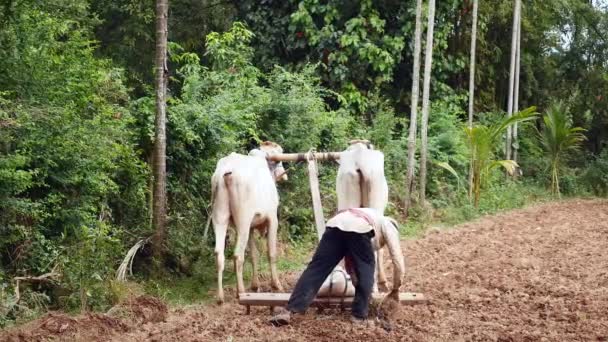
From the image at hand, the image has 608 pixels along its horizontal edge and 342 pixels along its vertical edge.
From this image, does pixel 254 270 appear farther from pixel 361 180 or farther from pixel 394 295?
pixel 394 295

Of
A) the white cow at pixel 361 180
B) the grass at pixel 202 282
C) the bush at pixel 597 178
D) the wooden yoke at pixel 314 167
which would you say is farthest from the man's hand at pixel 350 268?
the bush at pixel 597 178

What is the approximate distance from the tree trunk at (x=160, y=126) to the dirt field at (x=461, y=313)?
137 cm

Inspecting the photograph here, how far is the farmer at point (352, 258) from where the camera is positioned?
6.61 m

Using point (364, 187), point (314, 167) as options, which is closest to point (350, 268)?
point (364, 187)

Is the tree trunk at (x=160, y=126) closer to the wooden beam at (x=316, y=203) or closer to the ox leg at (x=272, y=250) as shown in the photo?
the ox leg at (x=272, y=250)

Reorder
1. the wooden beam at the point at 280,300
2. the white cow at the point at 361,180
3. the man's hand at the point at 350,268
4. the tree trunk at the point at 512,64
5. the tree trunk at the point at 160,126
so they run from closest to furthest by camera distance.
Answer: the man's hand at the point at 350,268 → the wooden beam at the point at 280,300 → the white cow at the point at 361,180 → the tree trunk at the point at 160,126 → the tree trunk at the point at 512,64

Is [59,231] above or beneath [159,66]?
beneath

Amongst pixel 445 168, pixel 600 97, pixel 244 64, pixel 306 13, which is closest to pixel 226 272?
pixel 244 64

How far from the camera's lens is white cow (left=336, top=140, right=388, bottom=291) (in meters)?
8.09

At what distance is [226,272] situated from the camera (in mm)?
9672

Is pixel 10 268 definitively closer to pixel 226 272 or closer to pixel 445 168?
pixel 226 272

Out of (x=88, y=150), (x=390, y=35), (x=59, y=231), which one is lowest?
(x=59, y=231)

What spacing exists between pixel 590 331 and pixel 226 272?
442cm

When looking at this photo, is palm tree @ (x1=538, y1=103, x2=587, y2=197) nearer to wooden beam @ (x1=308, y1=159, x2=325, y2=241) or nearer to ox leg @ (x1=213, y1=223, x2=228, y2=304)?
wooden beam @ (x1=308, y1=159, x2=325, y2=241)
